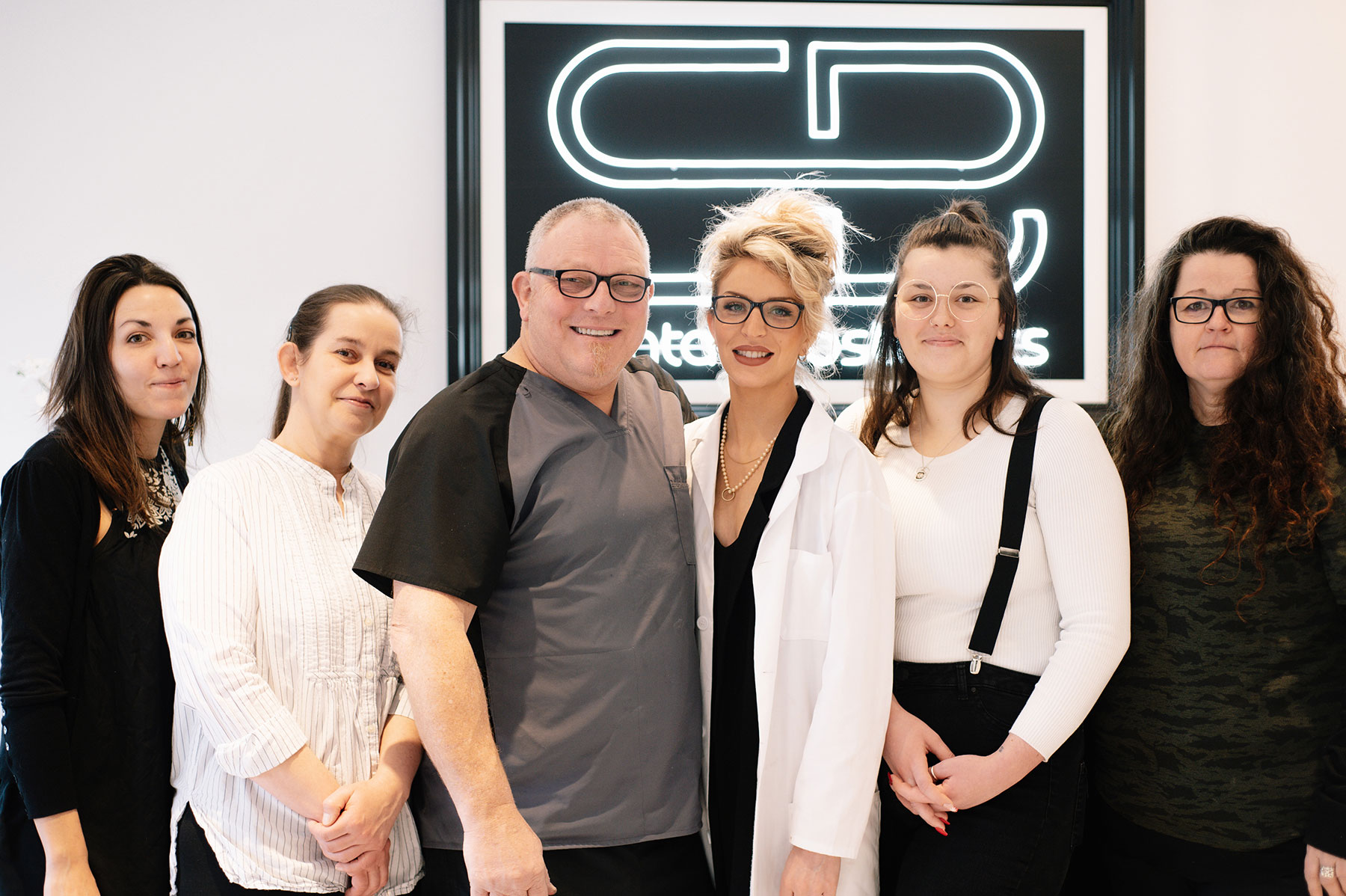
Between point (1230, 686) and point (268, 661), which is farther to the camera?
point (1230, 686)

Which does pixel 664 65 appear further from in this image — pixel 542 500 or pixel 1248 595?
pixel 1248 595

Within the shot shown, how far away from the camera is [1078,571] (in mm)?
1708

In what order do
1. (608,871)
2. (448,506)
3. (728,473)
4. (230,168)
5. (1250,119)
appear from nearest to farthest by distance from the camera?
1. (448,506)
2. (608,871)
3. (728,473)
4. (230,168)
5. (1250,119)

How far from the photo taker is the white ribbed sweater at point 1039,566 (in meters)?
1.68

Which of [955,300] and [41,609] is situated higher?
[955,300]

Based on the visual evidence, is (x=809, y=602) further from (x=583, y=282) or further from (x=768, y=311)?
(x=583, y=282)

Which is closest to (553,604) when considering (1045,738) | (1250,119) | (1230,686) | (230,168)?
(1045,738)

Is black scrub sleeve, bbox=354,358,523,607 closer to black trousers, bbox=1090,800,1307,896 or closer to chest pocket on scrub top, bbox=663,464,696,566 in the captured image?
chest pocket on scrub top, bbox=663,464,696,566

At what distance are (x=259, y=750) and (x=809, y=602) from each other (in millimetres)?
1036

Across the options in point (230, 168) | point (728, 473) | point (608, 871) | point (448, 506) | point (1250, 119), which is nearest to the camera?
point (448, 506)

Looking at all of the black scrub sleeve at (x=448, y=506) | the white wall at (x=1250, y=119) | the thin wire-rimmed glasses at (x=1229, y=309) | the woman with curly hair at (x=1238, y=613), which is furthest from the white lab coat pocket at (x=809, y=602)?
the white wall at (x=1250, y=119)

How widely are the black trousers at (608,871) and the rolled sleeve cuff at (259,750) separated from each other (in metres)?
0.35

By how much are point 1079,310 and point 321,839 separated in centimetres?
288

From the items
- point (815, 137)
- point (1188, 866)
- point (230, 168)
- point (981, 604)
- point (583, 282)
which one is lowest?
point (1188, 866)
